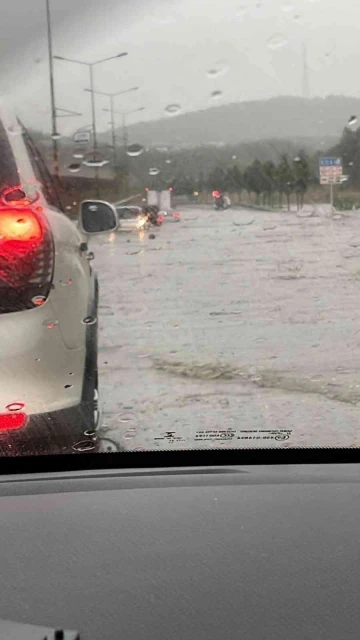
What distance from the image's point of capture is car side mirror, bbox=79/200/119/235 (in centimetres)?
577

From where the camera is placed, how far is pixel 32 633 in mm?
2969

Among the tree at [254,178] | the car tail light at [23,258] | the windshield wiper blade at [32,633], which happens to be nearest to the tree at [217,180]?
the tree at [254,178]

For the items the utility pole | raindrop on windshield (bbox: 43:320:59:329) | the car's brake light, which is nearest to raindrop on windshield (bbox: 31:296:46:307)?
raindrop on windshield (bbox: 43:320:59:329)

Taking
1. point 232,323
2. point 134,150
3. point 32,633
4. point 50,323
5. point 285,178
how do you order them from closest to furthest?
point 32,633, point 50,323, point 134,150, point 285,178, point 232,323

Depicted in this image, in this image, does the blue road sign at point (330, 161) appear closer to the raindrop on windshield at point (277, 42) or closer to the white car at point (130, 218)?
the raindrop on windshield at point (277, 42)

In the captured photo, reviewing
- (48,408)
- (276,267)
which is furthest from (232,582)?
(276,267)

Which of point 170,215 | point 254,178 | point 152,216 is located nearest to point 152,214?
point 152,216

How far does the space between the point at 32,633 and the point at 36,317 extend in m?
2.44

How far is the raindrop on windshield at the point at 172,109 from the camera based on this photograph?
5.61 metres

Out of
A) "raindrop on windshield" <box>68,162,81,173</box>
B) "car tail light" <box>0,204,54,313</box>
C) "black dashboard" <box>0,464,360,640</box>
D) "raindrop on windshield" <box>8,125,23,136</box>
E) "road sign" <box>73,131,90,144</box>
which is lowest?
"black dashboard" <box>0,464,360,640</box>

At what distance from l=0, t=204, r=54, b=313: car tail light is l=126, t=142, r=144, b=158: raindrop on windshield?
2.50ft

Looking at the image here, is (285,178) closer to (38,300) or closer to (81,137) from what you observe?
(81,137)

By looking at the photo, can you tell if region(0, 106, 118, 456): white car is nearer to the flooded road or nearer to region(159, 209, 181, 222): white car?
the flooded road

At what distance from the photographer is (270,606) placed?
130 inches
